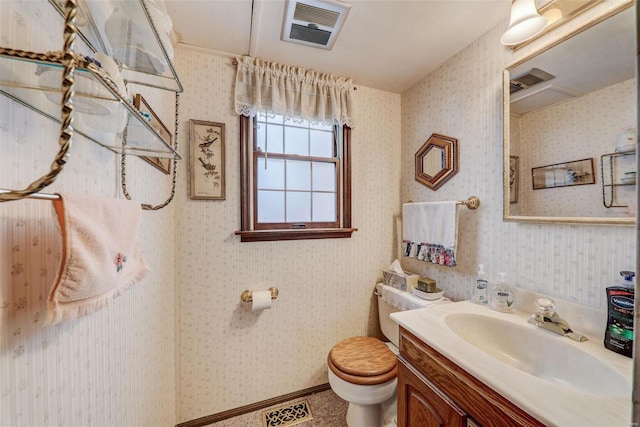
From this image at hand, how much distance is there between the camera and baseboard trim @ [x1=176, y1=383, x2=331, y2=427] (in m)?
1.40

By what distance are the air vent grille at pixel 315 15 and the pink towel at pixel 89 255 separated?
44.4 inches

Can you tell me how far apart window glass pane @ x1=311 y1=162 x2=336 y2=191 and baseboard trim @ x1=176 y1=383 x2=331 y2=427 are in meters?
1.40

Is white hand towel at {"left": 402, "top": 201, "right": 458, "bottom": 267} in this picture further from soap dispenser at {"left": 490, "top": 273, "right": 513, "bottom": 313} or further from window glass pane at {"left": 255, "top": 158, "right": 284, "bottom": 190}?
window glass pane at {"left": 255, "top": 158, "right": 284, "bottom": 190}

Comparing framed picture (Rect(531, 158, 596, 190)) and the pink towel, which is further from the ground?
framed picture (Rect(531, 158, 596, 190))

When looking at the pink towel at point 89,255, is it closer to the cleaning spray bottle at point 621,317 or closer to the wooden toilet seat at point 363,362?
the wooden toilet seat at point 363,362

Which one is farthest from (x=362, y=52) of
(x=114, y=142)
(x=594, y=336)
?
(x=594, y=336)

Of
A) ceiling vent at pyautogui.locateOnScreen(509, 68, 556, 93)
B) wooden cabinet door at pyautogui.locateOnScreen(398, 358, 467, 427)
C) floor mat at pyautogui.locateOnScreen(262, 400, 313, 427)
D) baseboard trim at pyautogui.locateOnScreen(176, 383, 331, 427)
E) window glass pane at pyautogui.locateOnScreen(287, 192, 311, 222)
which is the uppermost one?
ceiling vent at pyautogui.locateOnScreen(509, 68, 556, 93)

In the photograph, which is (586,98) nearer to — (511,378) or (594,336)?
(594,336)

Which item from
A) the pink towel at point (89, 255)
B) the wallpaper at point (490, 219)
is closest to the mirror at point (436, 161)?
the wallpaper at point (490, 219)

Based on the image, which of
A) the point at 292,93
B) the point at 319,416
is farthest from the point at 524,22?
the point at 319,416

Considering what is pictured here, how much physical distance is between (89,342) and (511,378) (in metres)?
1.13

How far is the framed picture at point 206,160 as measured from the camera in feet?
4.48

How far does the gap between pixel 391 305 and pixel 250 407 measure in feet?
3.66

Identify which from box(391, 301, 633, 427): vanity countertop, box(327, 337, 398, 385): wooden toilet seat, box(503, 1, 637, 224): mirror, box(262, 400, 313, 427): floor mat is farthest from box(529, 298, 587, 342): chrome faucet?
box(262, 400, 313, 427): floor mat
